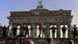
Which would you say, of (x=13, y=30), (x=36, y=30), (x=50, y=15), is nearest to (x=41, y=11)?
(x=50, y=15)

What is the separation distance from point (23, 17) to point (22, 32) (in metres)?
12.9

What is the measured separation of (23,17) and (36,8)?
6.01 feet

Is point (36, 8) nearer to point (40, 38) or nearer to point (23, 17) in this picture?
point (23, 17)

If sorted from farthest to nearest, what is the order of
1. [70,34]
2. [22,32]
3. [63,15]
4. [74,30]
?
[63,15] → [70,34] → [74,30] → [22,32]

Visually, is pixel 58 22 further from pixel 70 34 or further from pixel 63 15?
pixel 70 34

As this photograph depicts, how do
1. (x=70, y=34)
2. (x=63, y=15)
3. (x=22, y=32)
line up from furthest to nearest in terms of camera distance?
(x=63, y=15) → (x=70, y=34) → (x=22, y=32)

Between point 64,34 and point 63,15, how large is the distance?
9223 mm

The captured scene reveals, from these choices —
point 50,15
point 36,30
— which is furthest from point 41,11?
point 36,30

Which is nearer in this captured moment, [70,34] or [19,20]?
[70,34]

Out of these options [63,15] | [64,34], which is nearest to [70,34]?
[64,34]

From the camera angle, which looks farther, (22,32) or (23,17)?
(23,17)

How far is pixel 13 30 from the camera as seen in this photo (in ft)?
88.5

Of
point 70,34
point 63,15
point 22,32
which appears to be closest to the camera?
point 22,32

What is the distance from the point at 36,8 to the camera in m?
38.4
